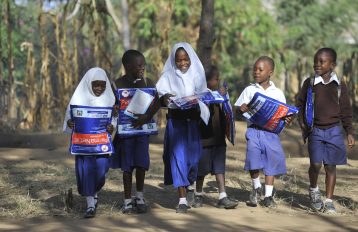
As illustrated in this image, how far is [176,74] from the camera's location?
7.16 meters

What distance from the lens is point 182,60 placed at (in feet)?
23.4

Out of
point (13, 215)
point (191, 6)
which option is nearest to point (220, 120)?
point (13, 215)

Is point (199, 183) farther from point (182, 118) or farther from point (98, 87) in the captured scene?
point (98, 87)

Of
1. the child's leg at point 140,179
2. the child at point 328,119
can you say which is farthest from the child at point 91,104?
the child at point 328,119

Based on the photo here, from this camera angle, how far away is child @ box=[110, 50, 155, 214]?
7164 mm

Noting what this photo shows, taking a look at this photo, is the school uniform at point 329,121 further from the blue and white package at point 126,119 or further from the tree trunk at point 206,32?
the tree trunk at point 206,32

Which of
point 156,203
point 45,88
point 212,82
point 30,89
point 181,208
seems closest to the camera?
point 181,208

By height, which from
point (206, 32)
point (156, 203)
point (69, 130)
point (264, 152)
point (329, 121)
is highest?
point (206, 32)

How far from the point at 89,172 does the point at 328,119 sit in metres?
2.31

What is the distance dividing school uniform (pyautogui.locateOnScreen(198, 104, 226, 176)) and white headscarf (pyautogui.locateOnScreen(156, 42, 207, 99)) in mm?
354

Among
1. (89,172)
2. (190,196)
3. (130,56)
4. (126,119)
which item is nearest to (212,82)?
(130,56)

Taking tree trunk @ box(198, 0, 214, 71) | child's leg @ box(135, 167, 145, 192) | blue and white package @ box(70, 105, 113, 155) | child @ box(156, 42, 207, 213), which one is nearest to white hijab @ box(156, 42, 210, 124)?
child @ box(156, 42, 207, 213)

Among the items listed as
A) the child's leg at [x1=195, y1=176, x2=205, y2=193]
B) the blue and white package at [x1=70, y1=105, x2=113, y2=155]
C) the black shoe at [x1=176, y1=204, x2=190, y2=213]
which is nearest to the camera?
the blue and white package at [x1=70, y1=105, x2=113, y2=155]

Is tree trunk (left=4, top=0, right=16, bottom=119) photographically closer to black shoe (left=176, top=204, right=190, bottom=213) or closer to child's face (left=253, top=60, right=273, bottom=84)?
child's face (left=253, top=60, right=273, bottom=84)
